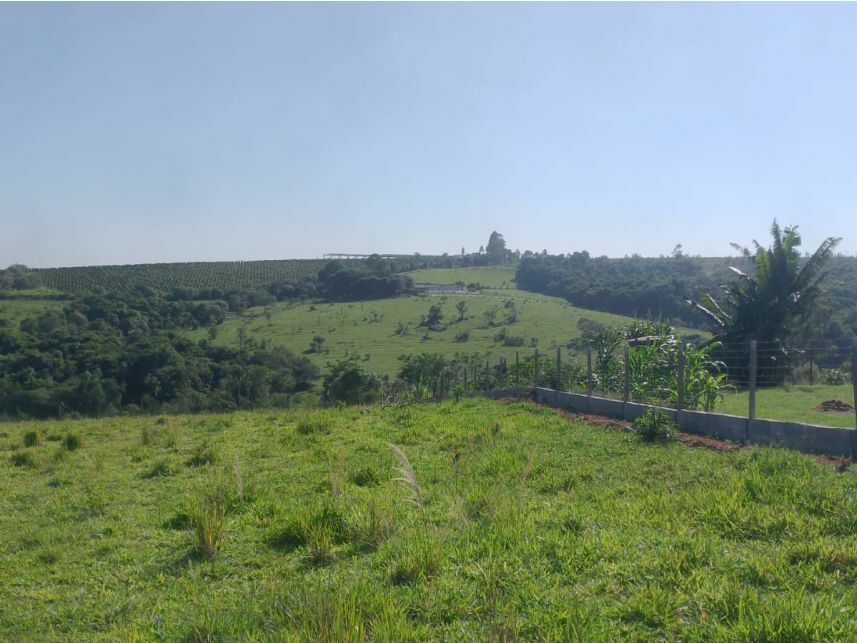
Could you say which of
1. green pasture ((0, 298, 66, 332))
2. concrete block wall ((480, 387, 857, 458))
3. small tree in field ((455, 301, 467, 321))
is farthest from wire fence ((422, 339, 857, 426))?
→ green pasture ((0, 298, 66, 332))

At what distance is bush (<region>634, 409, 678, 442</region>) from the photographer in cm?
1066

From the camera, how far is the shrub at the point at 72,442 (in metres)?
13.2

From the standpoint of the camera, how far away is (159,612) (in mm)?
4625

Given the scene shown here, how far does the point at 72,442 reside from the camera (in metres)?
13.3

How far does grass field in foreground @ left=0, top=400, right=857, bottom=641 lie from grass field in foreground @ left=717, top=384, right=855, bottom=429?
14.6ft

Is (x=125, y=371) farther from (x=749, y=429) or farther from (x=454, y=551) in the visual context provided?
(x=454, y=551)

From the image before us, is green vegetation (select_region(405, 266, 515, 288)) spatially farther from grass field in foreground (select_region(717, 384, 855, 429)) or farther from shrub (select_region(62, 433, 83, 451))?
shrub (select_region(62, 433, 83, 451))

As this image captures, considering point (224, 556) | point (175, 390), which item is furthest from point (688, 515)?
point (175, 390)

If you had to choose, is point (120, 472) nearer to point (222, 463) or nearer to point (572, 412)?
point (222, 463)

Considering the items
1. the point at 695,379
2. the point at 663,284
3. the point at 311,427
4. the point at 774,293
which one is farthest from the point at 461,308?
the point at 311,427

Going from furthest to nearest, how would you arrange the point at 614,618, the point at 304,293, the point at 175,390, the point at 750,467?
the point at 304,293
the point at 175,390
the point at 750,467
the point at 614,618

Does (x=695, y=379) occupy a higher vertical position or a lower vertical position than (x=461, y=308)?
higher

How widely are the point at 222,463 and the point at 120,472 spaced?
1472 mm

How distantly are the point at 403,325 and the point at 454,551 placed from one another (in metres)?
62.3
